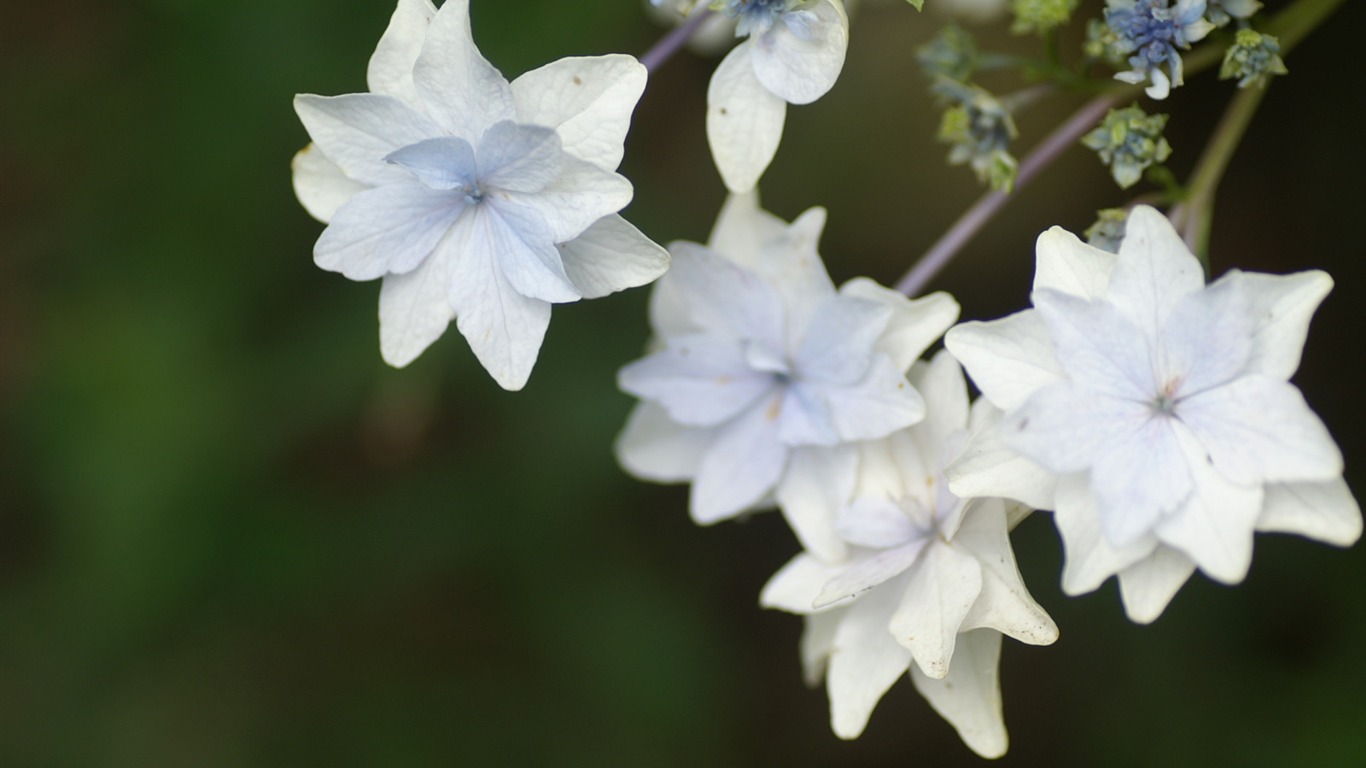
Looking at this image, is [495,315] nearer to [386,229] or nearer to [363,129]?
[386,229]

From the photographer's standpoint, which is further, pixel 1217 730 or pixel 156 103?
pixel 156 103

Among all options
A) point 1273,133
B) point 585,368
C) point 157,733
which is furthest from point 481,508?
point 1273,133

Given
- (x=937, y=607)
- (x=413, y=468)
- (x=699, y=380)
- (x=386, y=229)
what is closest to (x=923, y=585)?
(x=937, y=607)

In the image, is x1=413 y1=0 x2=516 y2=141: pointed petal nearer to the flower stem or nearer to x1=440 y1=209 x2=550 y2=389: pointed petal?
x1=440 y1=209 x2=550 y2=389: pointed petal

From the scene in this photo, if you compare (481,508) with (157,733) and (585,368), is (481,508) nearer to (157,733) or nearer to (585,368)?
(585,368)

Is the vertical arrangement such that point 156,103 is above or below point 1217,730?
above
